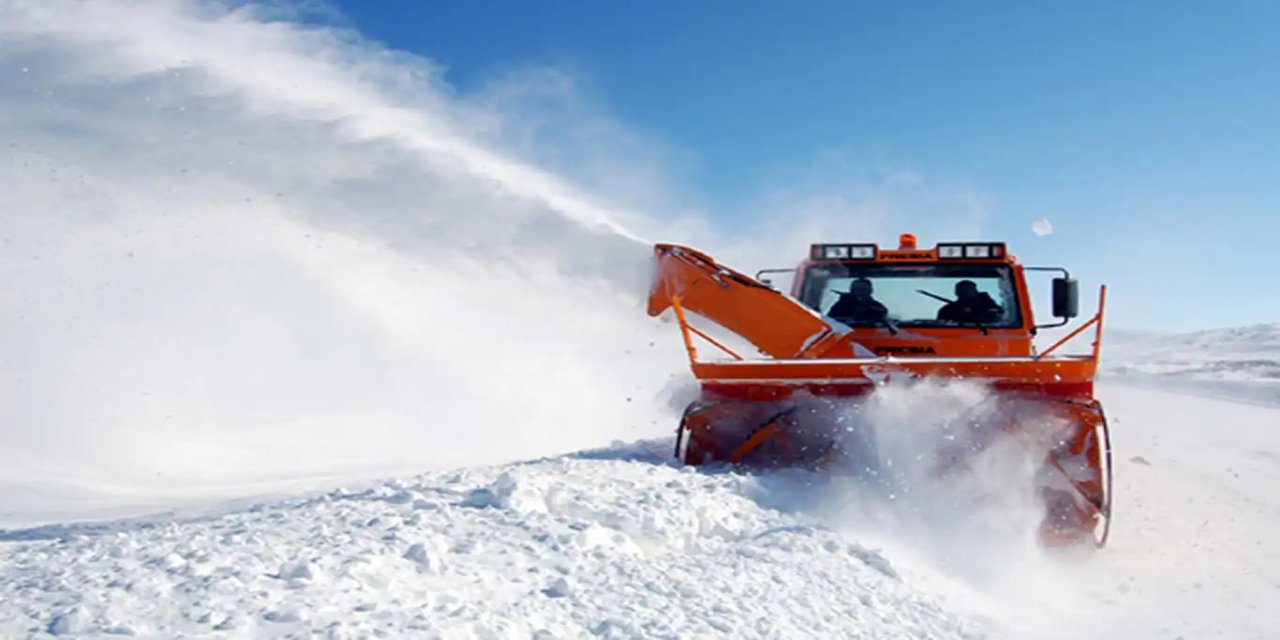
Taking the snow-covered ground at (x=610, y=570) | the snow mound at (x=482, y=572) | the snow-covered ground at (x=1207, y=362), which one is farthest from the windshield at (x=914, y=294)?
the snow-covered ground at (x=1207, y=362)

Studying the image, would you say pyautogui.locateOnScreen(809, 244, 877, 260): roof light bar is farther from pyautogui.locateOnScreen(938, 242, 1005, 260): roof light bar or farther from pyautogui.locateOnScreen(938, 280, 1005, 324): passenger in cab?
pyautogui.locateOnScreen(938, 280, 1005, 324): passenger in cab

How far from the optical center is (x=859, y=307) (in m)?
7.52

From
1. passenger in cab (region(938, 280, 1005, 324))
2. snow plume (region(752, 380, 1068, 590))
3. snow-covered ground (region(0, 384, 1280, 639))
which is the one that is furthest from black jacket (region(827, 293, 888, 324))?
snow-covered ground (region(0, 384, 1280, 639))

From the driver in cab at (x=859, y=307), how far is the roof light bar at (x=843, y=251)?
0.65 feet

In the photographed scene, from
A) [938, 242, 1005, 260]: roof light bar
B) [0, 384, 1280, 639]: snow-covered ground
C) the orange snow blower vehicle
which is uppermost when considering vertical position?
[938, 242, 1005, 260]: roof light bar

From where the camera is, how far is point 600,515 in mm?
4316

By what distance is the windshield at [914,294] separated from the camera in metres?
7.28

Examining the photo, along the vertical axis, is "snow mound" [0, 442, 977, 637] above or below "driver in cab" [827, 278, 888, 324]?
below

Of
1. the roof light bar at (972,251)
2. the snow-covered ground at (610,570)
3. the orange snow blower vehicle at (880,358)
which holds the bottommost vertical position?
the snow-covered ground at (610,570)

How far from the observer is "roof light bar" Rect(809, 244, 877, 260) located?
Result: 24.8ft

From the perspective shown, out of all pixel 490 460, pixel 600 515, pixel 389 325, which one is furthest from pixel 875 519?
pixel 389 325

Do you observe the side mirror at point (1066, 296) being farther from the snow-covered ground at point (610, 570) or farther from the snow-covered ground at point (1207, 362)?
the snow-covered ground at point (1207, 362)

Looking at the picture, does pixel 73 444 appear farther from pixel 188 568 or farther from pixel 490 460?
pixel 188 568

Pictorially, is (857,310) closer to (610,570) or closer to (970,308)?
(970,308)
